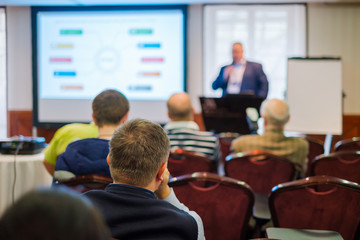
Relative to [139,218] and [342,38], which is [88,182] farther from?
[342,38]

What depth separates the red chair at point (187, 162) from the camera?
270 cm

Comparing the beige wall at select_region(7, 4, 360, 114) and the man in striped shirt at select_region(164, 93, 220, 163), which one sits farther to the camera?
the beige wall at select_region(7, 4, 360, 114)

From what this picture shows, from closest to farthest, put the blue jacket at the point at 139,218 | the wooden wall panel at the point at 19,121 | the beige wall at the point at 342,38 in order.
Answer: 1. the blue jacket at the point at 139,218
2. the beige wall at the point at 342,38
3. the wooden wall panel at the point at 19,121

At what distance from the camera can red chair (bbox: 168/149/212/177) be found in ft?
8.85

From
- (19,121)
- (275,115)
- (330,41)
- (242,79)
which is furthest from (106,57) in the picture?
(275,115)

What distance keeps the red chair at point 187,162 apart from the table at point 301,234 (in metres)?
0.78

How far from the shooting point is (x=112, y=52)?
707 cm

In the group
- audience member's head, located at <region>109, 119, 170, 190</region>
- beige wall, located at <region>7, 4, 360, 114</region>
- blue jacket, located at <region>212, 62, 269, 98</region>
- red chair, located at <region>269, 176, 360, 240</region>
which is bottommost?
red chair, located at <region>269, 176, 360, 240</region>

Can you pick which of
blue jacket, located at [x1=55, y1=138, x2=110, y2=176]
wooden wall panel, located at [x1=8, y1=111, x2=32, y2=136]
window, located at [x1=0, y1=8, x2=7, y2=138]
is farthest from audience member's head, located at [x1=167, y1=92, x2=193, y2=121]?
window, located at [x1=0, y1=8, x2=7, y2=138]

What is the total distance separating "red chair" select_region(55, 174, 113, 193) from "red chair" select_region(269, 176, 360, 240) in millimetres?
750

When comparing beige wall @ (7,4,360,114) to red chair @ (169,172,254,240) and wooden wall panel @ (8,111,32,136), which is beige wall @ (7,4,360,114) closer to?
wooden wall panel @ (8,111,32,136)

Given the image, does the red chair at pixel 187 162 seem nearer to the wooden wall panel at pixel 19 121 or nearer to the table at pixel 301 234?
the table at pixel 301 234

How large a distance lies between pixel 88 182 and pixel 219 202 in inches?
23.2

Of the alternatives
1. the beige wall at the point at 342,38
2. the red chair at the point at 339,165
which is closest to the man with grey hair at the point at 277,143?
the red chair at the point at 339,165
